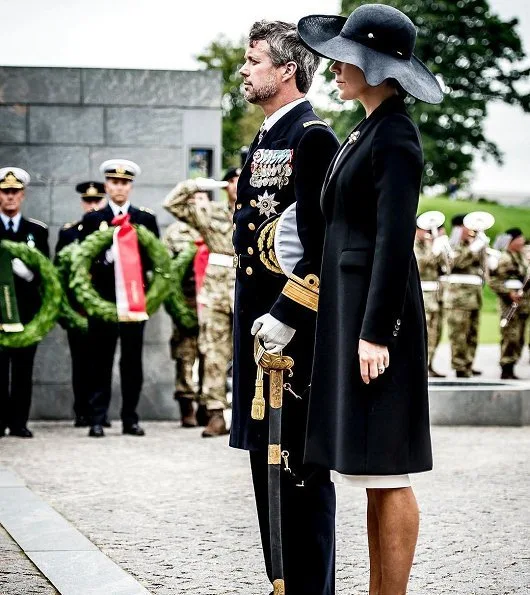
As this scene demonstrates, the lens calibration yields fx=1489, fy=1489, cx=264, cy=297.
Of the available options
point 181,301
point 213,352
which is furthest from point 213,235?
point 181,301

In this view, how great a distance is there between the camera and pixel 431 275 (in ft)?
70.3

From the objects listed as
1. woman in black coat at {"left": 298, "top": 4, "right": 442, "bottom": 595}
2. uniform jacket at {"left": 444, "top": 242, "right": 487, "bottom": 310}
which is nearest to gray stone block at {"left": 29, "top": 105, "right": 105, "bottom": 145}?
uniform jacket at {"left": 444, "top": 242, "right": 487, "bottom": 310}

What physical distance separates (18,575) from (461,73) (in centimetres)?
6048

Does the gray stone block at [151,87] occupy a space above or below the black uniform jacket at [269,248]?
above

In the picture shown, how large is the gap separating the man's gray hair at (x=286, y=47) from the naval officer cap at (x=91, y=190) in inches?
317

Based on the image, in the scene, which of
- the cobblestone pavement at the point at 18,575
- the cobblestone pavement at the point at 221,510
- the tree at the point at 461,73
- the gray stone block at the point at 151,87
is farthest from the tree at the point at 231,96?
the cobblestone pavement at the point at 18,575

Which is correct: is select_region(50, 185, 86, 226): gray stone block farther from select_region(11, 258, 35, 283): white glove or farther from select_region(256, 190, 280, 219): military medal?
select_region(256, 190, 280, 219): military medal

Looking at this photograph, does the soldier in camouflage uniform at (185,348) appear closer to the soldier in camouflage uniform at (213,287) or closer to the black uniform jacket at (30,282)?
the soldier in camouflage uniform at (213,287)

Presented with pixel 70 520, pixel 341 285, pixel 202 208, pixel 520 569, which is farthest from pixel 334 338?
pixel 202 208

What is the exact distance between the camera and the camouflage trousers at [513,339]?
21.4 metres

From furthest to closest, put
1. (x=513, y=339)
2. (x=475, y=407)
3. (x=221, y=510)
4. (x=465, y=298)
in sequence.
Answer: (x=513, y=339) → (x=465, y=298) → (x=475, y=407) → (x=221, y=510)

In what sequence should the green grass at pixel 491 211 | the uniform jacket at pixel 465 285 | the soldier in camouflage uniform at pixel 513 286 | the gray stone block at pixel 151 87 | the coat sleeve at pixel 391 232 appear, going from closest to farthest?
1. the coat sleeve at pixel 391 232
2. the gray stone block at pixel 151 87
3. the uniform jacket at pixel 465 285
4. the soldier in camouflage uniform at pixel 513 286
5. the green grass at pixel 491 211

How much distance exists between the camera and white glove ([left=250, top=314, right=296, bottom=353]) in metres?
4.89

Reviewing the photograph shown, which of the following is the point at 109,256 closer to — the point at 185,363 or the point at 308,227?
the point at 185,363
